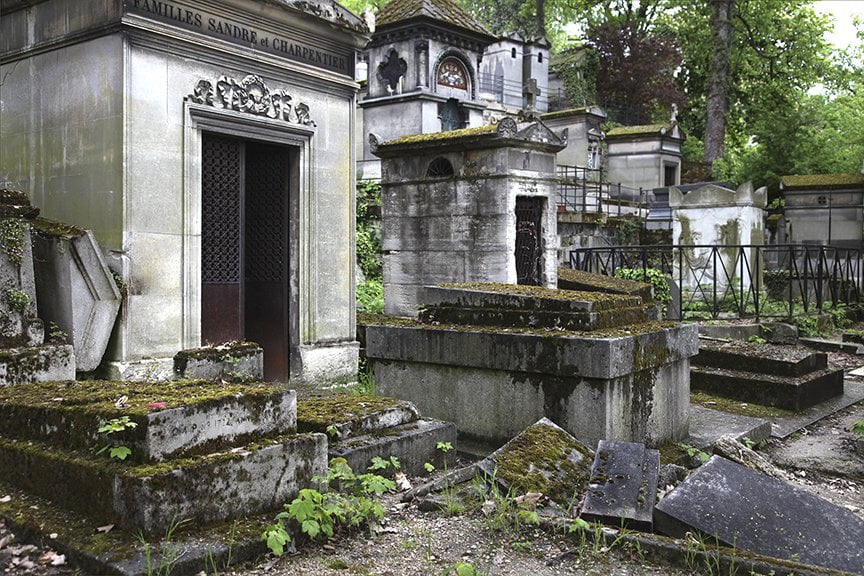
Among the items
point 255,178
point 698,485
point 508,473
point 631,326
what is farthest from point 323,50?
point 698,485

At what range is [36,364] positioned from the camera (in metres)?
4.97

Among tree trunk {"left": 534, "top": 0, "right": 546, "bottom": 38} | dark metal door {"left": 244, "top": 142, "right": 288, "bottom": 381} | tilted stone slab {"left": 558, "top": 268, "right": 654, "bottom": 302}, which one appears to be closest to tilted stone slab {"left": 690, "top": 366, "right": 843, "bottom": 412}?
tilted stone slab {"left": 558, "top": 268, "right": 654, "bottom": 302}

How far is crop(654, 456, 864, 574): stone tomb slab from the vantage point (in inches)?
138

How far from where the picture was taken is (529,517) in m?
3.80

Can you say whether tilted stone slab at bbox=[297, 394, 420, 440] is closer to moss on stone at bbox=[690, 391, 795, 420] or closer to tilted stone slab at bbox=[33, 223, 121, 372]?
tilted stone slab at bbox=[33, 223, 121, 372]

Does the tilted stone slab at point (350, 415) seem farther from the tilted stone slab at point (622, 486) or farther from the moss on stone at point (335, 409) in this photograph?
the tilted stone slab at point (622, 486)

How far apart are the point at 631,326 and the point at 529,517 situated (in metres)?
2.70

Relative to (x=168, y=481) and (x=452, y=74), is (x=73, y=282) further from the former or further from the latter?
(x=452, y=74)

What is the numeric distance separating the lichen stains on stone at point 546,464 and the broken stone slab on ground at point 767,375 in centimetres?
408

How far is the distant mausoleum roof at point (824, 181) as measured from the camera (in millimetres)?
19094

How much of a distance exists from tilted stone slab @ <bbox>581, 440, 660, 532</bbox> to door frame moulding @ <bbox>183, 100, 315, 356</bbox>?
4.10 metres

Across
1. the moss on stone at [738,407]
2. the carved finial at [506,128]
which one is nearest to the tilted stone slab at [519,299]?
the moss on stone at [738,407]

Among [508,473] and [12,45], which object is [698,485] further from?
[12,45]

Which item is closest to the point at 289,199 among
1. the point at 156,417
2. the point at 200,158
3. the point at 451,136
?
the point at 200,158
